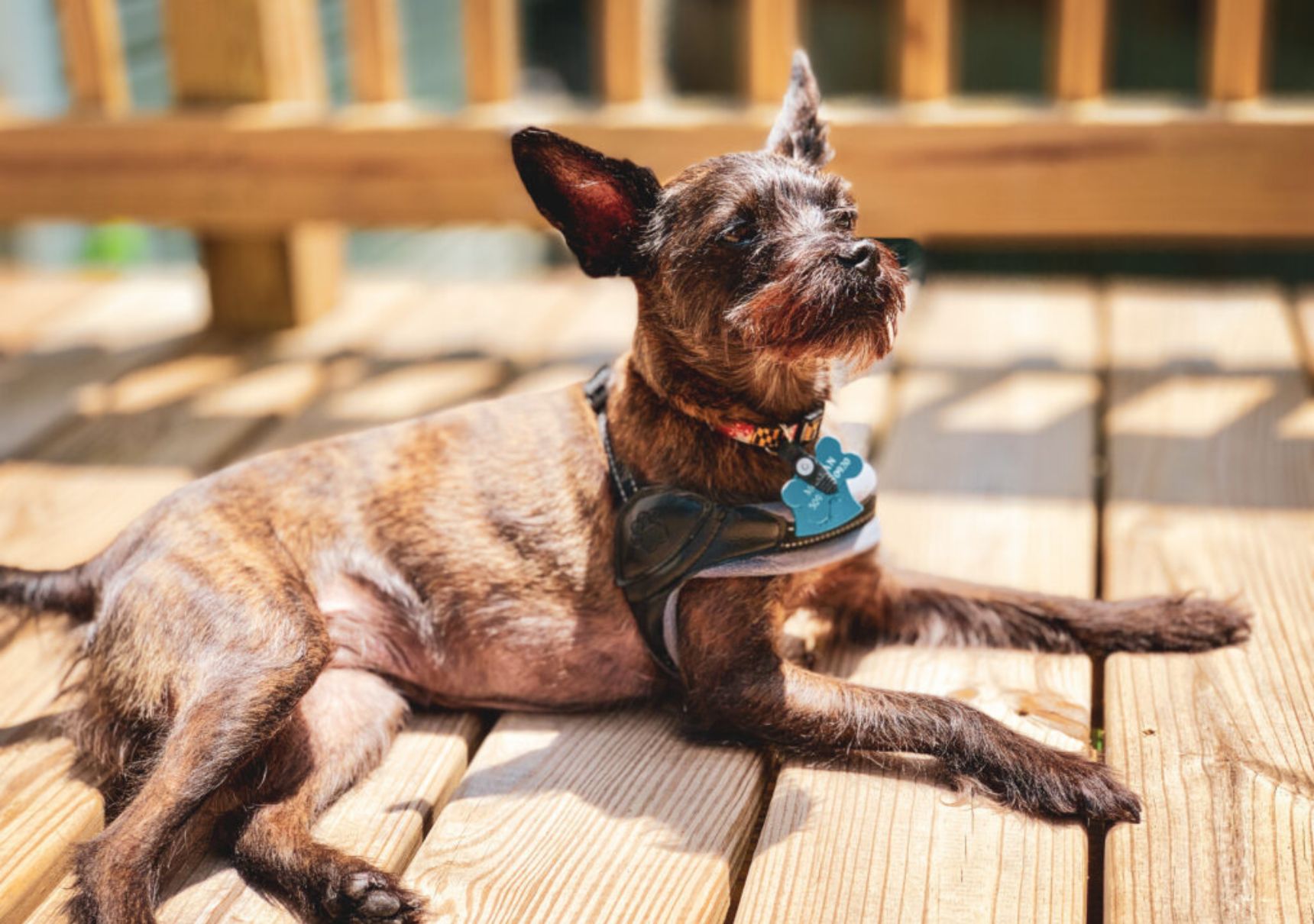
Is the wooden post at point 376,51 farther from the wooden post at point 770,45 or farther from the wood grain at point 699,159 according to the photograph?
the wooden post at point 770,45

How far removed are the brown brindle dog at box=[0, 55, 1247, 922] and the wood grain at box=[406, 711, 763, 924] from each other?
0.07 m

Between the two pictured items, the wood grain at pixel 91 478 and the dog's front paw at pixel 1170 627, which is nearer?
the wood grain at pixel 91 478

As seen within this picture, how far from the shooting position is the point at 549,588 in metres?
2.35

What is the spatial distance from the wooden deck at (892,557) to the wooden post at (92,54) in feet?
2.41

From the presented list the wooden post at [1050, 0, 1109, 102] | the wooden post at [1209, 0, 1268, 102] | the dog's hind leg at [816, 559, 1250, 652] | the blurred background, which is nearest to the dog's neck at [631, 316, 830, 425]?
the dog's hind leg at [816, 559, 1250, 652]

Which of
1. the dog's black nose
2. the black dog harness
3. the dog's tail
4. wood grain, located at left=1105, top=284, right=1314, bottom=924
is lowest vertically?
wood grain, located at left=1105, top=284, right=1314, bottom=924

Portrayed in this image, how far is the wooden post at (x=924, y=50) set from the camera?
368 cm

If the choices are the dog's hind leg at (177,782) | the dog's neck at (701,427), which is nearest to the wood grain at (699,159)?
the dog's neck at (701,427)

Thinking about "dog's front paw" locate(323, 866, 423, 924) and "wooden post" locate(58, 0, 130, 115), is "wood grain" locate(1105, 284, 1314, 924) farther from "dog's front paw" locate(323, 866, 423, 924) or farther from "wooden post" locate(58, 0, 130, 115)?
"wooden post" locate(58, 0, 130, 115)

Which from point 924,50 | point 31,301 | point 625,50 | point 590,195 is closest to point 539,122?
point 625,50

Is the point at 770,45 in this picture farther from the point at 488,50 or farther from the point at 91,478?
the point at 91,478

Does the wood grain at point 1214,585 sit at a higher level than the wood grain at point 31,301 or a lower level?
lower

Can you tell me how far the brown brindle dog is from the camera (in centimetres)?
207

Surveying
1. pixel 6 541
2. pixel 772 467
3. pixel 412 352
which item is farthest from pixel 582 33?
pixel 772 467
